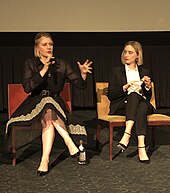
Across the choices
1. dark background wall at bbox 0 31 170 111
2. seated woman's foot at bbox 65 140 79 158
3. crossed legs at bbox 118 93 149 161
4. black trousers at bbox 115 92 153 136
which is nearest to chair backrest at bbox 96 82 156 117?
black trousers at bbox 115 92 153 136

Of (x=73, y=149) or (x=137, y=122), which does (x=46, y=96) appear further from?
(x=137, y=122)

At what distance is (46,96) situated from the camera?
138 inches

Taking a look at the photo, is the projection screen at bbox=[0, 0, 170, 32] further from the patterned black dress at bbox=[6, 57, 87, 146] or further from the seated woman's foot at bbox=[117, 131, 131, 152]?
the seated woman's foot at bbox=[117, 131, 131, 152]

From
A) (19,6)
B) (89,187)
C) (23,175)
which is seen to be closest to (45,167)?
(23,175)

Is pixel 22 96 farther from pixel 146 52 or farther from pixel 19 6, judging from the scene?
pixel 146 52

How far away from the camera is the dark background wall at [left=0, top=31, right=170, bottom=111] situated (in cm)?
626

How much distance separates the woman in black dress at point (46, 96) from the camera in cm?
336

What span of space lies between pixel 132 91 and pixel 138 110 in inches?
8.1

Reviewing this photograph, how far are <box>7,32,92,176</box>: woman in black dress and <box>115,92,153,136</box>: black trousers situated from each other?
43 centimetres

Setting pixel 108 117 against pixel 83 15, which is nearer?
pixel 108 117

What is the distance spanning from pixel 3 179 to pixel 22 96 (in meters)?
0.98

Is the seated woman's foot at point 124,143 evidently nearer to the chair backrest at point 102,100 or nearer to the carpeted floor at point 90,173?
the carpeted floor at point 90,173

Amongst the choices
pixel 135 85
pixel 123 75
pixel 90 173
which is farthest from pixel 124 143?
pixel 123 75

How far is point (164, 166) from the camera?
3467 mm
